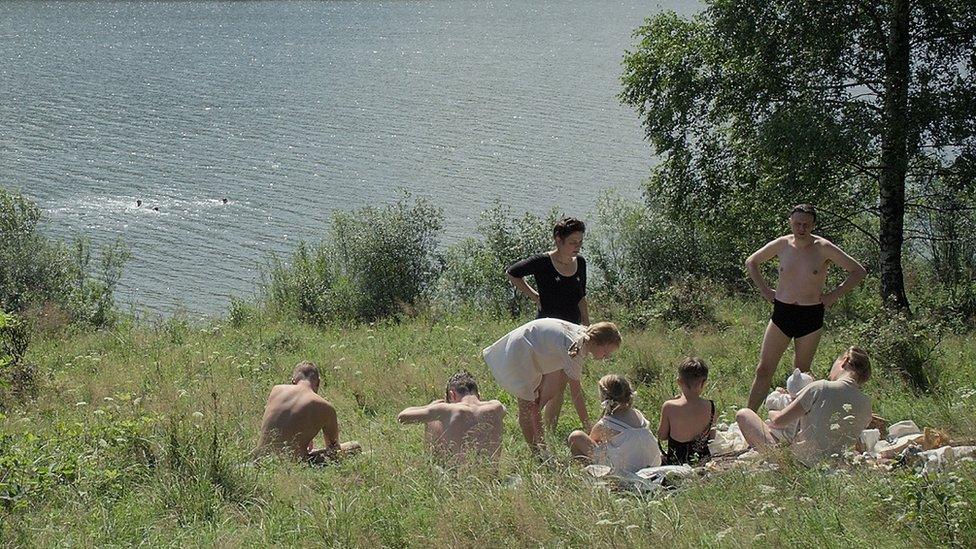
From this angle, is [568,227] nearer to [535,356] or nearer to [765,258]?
[535,356]

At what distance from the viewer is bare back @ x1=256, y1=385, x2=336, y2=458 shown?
7.77 metres

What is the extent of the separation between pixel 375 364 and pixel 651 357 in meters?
3.12

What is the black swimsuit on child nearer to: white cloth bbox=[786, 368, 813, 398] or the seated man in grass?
white cloth bbox=[786, 368, 813, 398]

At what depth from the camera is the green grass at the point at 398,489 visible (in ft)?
17.5

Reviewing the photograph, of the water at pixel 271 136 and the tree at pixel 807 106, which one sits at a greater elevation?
the tree at pixel 807 106

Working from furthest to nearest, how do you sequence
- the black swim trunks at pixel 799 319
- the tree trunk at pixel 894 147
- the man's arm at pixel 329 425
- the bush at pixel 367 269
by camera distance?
1. the bush at pixel 367 269
2. the tree trunk at pixel 894 147
3. the black swim trunks at pixel 799 319
4. the man's arm at pixel 329 425

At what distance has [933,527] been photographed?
200 inches

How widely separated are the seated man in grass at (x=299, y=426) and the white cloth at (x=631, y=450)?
211 centimetres

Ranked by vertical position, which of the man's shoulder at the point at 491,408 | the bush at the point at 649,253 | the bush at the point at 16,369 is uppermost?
the man's shoulder at the point at 491,408

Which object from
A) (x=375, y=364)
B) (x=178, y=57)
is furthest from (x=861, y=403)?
(x=178, y=57)

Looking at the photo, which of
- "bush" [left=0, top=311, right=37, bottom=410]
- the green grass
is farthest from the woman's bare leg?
"bush" [left=0, top=311, right=37, bottom=410]

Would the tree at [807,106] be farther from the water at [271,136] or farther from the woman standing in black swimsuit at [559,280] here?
the water at [271,136]

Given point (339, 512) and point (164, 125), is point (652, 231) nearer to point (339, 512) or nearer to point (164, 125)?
point (339, 512)

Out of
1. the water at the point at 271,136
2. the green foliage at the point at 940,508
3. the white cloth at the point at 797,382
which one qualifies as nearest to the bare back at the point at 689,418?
the white cloth at the point at 797,382
